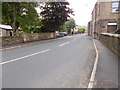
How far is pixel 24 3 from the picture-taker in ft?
55.7

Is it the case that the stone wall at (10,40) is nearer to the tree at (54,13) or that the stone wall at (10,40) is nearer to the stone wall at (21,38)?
the stone wall at (21,38)

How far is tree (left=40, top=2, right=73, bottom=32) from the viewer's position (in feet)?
88.6

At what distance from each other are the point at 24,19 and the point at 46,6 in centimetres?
1116

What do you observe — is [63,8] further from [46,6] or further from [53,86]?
[53,86]

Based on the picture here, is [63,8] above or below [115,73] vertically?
above

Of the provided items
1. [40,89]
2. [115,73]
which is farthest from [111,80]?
[40,89]

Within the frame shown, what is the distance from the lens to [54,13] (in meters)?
26.8

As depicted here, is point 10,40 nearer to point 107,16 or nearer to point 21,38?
point 21,38

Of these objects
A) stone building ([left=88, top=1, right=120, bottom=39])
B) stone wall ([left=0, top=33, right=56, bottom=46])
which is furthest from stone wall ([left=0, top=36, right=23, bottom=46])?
stone building ([left=88, top=1, right=120, bottom=39])

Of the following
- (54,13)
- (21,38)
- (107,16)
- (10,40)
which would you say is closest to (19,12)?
(21,38)

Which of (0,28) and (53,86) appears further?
(0,28)

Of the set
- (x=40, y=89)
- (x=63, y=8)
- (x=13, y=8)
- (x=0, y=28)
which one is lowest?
(x=40, y=89)

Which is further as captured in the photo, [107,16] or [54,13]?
[54,13]

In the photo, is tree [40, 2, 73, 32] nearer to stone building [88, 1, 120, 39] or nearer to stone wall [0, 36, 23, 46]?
stone building [88, 1, 120, 39]
